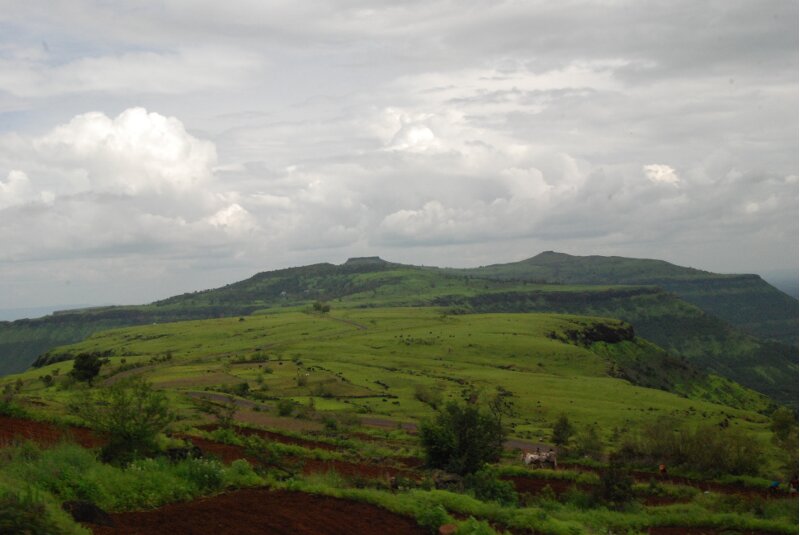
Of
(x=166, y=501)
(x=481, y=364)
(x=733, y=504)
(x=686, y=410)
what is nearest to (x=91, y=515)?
(x=166, y=501)

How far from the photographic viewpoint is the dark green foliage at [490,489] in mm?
29703

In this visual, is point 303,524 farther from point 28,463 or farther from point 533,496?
point 533,496

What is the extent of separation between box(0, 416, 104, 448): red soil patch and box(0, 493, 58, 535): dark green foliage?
13.0 metres

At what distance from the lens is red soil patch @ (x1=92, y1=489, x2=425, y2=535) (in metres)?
19.4

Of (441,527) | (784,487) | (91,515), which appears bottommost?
(784,487)

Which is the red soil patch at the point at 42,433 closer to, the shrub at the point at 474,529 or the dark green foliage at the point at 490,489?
the dark green foliage at the point at 490,489

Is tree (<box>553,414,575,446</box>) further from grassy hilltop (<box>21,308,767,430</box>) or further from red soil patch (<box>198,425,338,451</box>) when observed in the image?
red soil patch (<box>198,425,338,451</box>)

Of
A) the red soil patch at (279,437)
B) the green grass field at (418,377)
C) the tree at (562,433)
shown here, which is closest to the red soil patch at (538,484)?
the red soil patch at (279,437)

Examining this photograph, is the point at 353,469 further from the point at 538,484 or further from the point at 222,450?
the point at 538,484

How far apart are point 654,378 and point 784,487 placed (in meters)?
169

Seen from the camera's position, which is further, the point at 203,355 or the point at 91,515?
the point at 203,355

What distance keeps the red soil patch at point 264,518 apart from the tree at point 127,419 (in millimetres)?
5408

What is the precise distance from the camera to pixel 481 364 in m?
163

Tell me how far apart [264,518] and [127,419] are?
9627 millimetres
